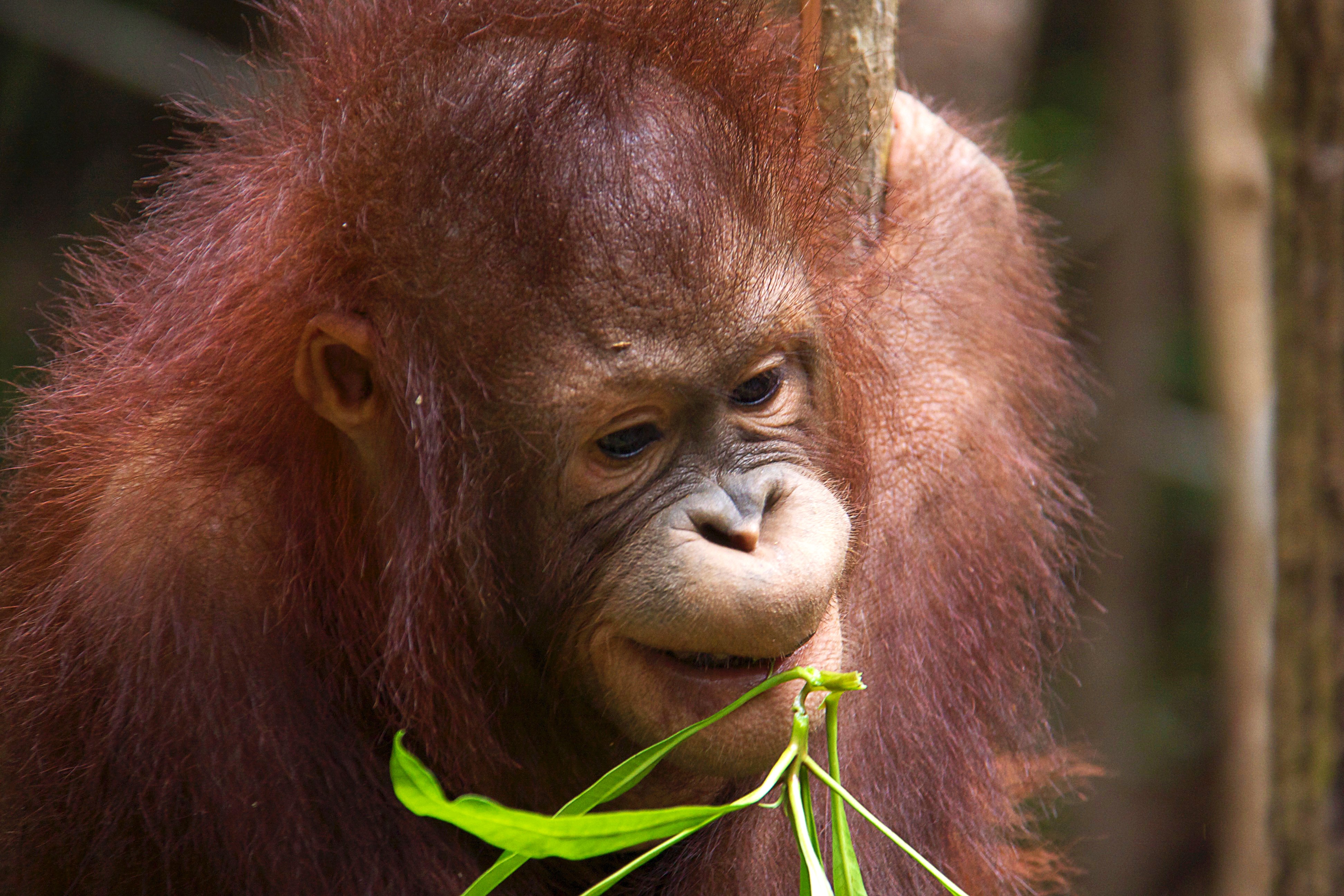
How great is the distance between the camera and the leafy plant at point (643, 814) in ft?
5.20

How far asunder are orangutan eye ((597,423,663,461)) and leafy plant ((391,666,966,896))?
1.24 ft

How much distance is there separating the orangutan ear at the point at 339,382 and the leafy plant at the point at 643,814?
0.55m

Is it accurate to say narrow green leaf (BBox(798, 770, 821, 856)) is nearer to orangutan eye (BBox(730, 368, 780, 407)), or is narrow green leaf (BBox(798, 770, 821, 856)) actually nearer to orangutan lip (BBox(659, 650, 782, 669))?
orangutan lip (BBox(659, 650, 782, 669))

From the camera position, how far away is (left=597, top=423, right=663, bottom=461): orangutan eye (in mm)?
1953

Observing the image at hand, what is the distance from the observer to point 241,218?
2.06 metres

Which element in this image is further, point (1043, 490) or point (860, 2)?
point (1043, 490)

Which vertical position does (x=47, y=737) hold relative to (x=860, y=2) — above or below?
below

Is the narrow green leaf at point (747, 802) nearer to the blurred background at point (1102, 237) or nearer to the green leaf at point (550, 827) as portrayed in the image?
the green leaf at point (550, 827)

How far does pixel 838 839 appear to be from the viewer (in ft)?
5.80

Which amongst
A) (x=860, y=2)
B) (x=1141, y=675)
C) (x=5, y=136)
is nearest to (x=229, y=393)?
(x=860, y=2)

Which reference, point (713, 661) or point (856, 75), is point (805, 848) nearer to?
point (713, 661)

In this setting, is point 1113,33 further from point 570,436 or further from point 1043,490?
point 570,436

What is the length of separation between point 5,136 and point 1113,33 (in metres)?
5.13

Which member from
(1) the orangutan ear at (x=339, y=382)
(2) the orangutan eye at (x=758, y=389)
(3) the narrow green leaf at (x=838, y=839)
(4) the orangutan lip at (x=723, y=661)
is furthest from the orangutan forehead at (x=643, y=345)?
(3) the narrow green leaf at (x=838, y=839)
